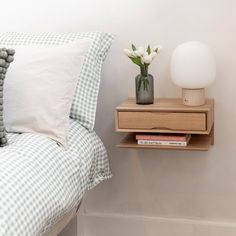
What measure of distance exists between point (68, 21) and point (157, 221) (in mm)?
1055

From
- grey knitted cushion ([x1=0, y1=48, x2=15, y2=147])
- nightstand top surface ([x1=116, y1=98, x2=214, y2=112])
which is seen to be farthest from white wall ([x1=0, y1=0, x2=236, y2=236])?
grey knitted cushion ([x1=0, y1=48, x2=15, y2=147])

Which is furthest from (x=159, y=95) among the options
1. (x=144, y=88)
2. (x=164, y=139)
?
(x=164, y=139)

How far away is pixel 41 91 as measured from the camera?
1.89m

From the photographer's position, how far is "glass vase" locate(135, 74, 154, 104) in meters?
2.16

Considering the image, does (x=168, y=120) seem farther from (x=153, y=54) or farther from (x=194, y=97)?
(x=153, y=54)

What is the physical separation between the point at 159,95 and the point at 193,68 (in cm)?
33

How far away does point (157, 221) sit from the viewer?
246 centimetres

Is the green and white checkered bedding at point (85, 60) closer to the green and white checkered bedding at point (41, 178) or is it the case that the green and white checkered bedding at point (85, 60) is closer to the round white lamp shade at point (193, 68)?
the green and white checkered bedding at point (41, 178)

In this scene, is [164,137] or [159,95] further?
[159,95]

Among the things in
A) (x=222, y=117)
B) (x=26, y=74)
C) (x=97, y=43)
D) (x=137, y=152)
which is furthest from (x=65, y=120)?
(x=222, y=117)

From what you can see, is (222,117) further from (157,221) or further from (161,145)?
(157,221)

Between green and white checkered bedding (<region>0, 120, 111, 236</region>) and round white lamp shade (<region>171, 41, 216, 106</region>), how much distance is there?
0.45 m

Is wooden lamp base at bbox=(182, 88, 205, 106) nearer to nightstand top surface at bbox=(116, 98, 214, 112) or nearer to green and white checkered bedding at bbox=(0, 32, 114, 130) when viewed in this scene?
nightstand top surface at bbox=(116, 98, 214, 112)

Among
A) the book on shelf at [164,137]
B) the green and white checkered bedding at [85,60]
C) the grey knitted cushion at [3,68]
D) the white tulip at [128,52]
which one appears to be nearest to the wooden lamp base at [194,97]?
the book on shelf at [164,137]
